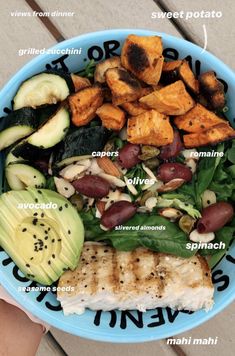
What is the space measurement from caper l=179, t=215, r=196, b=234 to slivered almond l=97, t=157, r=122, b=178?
0.14m

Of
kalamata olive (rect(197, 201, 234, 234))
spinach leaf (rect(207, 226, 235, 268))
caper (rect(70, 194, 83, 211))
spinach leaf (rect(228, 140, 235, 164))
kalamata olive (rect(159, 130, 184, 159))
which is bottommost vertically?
spinach leaf (rect(207, 226, 235, 268))

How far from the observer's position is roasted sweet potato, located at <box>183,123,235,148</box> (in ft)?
3.35

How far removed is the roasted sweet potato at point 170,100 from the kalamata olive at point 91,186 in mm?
162

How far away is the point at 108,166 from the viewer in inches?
41.9

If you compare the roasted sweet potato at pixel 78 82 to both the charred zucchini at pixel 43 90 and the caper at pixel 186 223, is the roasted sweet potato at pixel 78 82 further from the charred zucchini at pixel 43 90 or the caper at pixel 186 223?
the caper at pixel 186 223

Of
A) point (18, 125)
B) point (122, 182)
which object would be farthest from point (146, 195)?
point (18, 125)

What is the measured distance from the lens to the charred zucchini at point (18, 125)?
40.2 inches

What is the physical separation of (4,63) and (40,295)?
0.47 meters

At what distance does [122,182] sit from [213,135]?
0.61 feet

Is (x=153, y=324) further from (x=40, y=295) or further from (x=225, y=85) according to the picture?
(x=225, y=85)

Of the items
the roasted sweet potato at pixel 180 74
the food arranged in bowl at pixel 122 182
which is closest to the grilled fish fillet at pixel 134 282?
the food arranged in bowl at pixel 122 182

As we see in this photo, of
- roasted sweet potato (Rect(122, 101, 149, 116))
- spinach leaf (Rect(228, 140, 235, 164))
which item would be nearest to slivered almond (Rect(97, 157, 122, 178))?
roasted sweet potato (Rect(122, 101, 149, 116))

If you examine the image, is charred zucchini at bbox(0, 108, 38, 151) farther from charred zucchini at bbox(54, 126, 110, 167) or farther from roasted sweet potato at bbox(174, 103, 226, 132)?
roasted sweet potato at bbox(174, 103, 226, 132)

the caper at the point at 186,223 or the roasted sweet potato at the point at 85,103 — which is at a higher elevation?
the roasted sweet potato at the point at 85,103
